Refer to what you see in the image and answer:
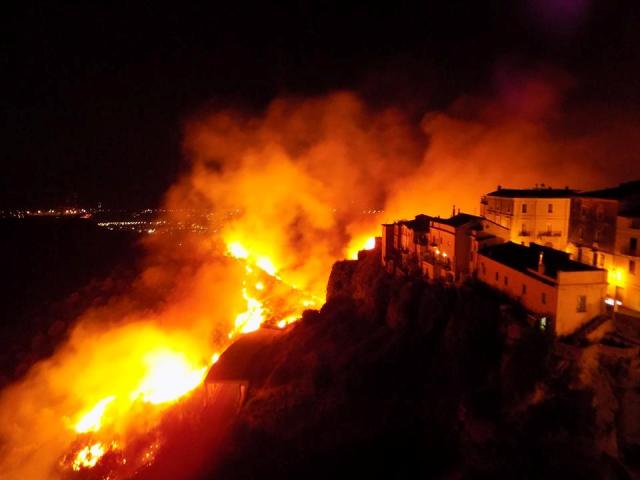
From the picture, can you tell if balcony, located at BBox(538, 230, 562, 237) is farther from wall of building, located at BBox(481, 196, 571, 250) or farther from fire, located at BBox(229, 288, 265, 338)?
fire, located at BBox(229, 288, 265, 338)

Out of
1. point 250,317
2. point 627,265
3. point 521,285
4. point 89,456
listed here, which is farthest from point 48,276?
point 627,265

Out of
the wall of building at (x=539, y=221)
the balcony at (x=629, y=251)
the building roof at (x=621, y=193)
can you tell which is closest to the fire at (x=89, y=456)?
the wall of building at (x=539, y=221)

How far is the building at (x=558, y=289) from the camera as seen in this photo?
954 inches

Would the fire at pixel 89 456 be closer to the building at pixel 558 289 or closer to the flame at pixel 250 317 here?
the flame at pixel 250 317

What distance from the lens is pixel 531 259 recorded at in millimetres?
28250

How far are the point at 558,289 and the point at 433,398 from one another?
30.5 ft

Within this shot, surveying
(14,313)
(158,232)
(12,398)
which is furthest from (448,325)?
(158,232)

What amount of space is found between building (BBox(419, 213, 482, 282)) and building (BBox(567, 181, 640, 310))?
335 inches

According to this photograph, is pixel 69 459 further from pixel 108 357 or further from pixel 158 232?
pixel 158 232

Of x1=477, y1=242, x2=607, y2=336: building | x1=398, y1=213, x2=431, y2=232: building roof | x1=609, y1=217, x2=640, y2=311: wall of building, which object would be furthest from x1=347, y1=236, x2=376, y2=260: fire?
x1=477, y1=242, x2=607, y2=336: building

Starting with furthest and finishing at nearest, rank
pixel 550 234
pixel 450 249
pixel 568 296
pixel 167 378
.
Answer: pixel 167 378
pixel 550 234
pixel 450 249
pixel 568 296

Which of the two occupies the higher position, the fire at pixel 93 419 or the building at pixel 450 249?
the building at pixel 450 249

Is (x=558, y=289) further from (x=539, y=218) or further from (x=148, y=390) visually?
(x=148, y=390)

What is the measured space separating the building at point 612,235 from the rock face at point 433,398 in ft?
26.3
